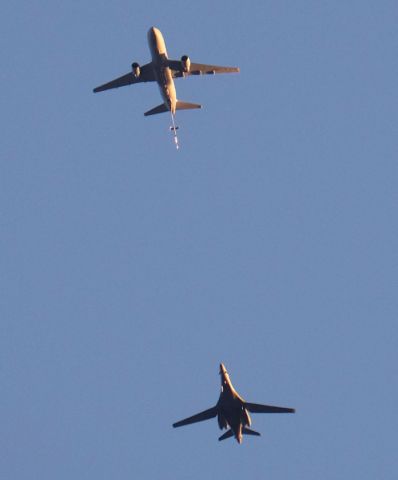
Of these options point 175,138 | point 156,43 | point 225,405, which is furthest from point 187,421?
point 156,43

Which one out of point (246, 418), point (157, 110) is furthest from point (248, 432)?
point (157, 110)

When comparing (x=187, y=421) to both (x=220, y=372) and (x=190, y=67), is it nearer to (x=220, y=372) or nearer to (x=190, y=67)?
(x=220, y=372)

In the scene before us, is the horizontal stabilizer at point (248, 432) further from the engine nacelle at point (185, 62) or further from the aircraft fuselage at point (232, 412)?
the engine nacelle at point (185, 62)

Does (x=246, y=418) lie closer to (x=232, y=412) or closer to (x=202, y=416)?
(x=232, y=412)

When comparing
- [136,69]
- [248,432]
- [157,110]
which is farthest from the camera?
[157,110]

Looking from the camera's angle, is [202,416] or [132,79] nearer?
[202,416]

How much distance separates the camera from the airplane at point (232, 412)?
105 metres

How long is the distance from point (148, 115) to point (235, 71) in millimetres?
8169

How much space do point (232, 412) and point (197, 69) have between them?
27137mm

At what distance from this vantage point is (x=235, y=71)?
115000 mm

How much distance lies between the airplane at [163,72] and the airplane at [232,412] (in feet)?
63.9

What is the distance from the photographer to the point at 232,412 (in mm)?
105625

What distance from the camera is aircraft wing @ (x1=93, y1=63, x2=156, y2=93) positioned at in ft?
363

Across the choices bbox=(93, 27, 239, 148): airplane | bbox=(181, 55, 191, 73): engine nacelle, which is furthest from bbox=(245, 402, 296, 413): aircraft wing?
bbox=(181, 55, 191, 73): engine nacelle
